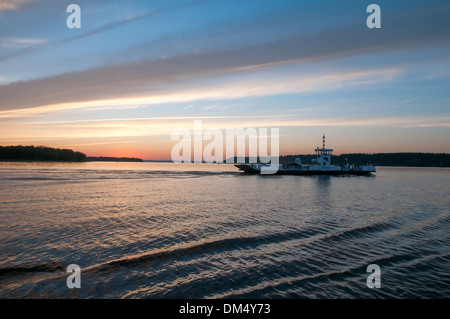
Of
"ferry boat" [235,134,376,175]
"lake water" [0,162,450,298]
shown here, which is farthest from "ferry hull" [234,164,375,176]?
"lake water" [0,162,450,298]

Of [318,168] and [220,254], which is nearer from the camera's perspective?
[220,254]

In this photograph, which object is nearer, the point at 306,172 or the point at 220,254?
the point at 220,254

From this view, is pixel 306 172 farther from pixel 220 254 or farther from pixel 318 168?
pixel 220 254

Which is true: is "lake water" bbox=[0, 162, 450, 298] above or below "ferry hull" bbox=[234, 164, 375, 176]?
above

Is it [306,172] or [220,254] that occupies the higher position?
[220,254]

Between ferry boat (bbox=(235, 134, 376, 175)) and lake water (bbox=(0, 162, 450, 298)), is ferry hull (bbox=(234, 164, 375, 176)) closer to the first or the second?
ferry boat (bbox=(235, 134, 376, 175))

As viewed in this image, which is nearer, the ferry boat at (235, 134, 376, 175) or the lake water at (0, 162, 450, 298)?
the lake water at (0, 162, 450, 298)

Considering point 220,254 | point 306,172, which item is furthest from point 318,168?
point 220,254

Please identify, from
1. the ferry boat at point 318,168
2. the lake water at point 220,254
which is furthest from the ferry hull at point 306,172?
the lake water at point 220,254

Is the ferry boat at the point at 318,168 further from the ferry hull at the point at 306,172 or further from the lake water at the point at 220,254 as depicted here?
the lake water at the point at 220,254

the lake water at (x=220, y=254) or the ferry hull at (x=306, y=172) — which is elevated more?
the lake water at (x=220, y=254)
